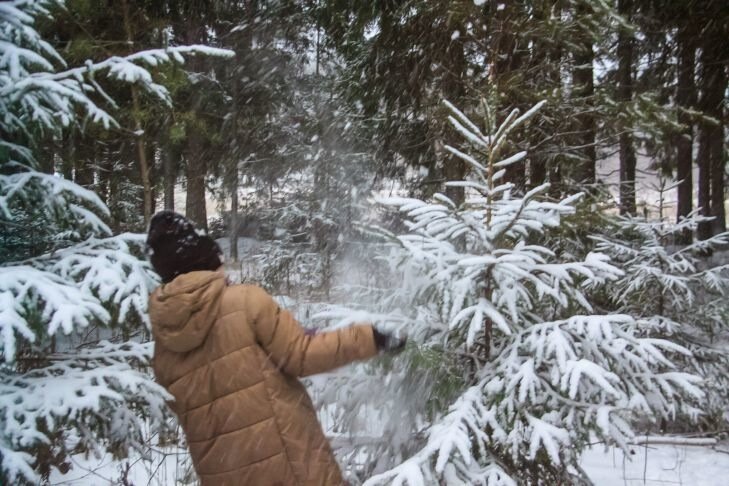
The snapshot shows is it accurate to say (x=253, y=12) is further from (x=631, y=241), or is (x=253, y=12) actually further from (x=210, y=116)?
(x=631, y=241)

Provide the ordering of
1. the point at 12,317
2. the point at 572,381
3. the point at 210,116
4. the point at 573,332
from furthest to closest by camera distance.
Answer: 1. the point at 210,116
2. the point at 573,332
3. the point at 12,317
4. the point at 572,381

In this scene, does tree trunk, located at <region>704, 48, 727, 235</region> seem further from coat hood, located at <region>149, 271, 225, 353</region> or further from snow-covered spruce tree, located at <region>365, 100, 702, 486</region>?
coat hood, located at <region>149, 271, 225, 353</region>

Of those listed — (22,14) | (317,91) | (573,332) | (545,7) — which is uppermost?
(317,91)

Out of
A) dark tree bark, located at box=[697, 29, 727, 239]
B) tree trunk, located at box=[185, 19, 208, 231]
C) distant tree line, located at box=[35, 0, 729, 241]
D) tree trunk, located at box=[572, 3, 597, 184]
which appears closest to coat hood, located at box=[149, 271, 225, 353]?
distant tree line, located at box=[35, 0, 729, 241]

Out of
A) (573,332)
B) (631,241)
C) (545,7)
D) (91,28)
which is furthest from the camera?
(91,28)

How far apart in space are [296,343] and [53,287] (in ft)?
5.56

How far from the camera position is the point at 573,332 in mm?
2770

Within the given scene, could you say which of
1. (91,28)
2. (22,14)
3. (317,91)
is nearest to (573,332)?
(22,14)

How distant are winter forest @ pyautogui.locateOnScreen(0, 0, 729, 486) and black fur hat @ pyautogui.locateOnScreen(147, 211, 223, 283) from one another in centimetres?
94

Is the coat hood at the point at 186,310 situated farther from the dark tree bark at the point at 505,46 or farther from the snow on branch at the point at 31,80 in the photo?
the dark tree bark at the point at 505,46

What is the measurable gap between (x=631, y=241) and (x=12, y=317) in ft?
21.9

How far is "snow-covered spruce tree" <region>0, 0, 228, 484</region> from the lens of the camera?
2832 millimetres

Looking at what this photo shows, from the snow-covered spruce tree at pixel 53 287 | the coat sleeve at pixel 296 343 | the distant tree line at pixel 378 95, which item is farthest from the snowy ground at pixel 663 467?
the snow-covered spruce tree at pixel 53 287

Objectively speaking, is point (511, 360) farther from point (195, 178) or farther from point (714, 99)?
point (195, 178)
